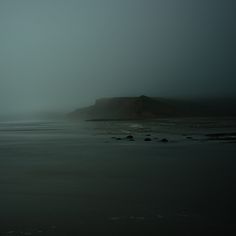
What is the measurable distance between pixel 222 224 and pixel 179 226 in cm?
85

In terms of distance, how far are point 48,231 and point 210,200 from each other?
14.1 feet

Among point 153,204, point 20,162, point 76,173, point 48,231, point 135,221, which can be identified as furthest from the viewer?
point 20,162

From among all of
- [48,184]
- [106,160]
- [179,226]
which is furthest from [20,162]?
[179,226]

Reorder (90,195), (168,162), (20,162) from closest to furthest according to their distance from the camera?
(90,195) < (168,162) < (20,162)

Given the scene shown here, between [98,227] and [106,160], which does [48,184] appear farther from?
[106,160]

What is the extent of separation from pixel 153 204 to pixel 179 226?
182 centimetres

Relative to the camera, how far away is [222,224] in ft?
23.5

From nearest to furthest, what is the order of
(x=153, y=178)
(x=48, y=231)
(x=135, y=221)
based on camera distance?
1. (x=48, y=231)
2. (x=135, y=221)
3. (x=153, y=178)

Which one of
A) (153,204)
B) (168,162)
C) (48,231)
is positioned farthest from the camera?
(168,162)

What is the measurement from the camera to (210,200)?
9.18 meters

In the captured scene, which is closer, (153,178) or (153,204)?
(153,204)

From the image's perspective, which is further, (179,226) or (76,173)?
(76,173)

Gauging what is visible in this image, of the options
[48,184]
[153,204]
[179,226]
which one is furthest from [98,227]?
[48,184]

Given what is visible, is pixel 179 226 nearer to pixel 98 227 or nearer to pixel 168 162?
pixel 98 227
